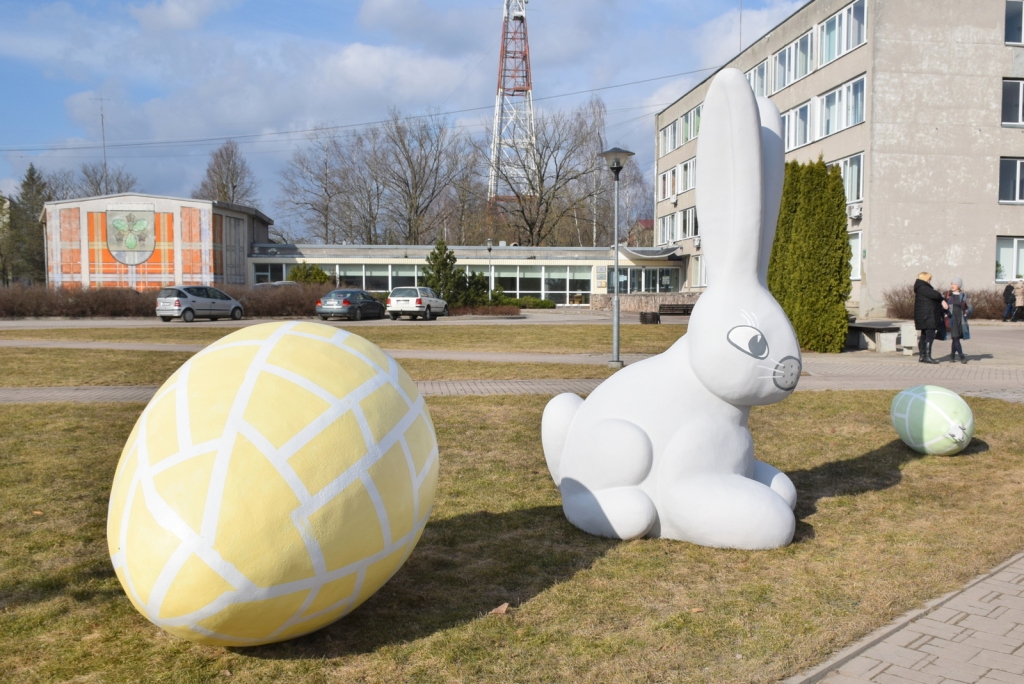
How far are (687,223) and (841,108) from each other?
62.2ft

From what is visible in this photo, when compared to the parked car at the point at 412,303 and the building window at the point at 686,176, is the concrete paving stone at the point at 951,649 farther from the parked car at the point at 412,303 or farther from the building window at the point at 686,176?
the building window at the point at 686,176

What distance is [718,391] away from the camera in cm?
493

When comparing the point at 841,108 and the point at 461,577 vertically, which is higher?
the point at 841,108

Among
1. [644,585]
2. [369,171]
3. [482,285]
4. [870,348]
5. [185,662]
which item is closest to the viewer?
[185,662]

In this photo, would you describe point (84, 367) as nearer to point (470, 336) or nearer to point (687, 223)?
point (470, 336)

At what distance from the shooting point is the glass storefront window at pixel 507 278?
5266cm

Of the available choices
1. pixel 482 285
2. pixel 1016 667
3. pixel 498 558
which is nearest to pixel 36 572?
pixel 498 558

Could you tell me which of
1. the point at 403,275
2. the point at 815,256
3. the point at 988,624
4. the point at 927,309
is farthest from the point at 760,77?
the point at 988,624

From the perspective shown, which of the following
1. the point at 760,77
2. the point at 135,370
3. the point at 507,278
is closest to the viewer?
the point at 135,370

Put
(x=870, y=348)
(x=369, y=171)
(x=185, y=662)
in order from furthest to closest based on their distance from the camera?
(x=369, y=171), (x=870, y=348), (x=185, y=662)

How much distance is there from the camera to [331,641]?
147 inches

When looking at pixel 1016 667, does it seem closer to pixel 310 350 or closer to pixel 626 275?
pixel 310 350

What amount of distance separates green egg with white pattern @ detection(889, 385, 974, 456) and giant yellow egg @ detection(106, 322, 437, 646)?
6.12 meters

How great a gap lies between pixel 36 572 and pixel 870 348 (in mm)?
18586
